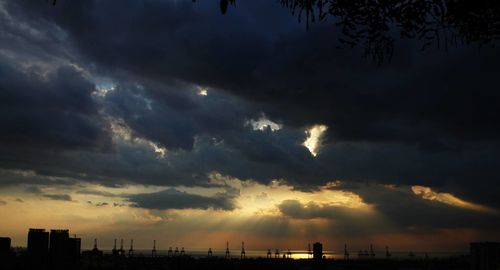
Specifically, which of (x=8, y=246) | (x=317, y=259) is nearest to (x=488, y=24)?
(x=317, y=259)

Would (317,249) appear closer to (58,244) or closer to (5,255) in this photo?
(58,244)

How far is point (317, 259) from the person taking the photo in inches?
2153

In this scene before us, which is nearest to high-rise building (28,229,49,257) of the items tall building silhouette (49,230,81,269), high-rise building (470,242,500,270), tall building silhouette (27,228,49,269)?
tall building silhouette (27,228,49,269)

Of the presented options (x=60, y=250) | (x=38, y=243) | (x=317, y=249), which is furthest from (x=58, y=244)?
(x=317, y=249)

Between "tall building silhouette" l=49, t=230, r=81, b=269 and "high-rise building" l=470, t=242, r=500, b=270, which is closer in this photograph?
"high-rise building" l=470, t=242, r=500, b=270

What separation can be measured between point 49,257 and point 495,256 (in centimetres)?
8379

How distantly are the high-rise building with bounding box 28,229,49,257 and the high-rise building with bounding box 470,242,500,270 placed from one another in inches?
3186

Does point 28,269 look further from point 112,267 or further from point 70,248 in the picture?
point 112,267

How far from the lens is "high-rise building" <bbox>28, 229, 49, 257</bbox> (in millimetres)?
99625

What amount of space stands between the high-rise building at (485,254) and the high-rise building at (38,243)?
→ 3186 inches

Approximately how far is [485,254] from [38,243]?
84254mm

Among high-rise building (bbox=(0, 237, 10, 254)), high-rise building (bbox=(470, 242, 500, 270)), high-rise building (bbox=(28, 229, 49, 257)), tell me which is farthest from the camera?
high-rise building (bbox=(0, 237, 10, 254))

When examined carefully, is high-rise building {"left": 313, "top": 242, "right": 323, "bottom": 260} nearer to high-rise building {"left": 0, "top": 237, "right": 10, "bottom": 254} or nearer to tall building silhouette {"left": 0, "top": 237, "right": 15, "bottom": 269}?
tall building silhouette {"left": 0, "top": 237, "right": 15, "bottom": 269}

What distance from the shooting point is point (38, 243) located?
328ft
